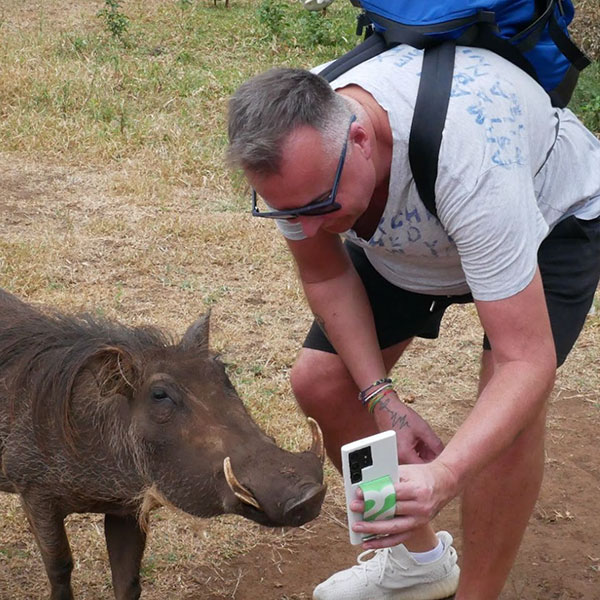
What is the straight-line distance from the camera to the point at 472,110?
226cm

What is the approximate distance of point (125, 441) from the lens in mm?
2881

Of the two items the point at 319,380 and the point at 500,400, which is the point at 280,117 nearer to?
the point at 500,400

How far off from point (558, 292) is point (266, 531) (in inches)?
56.4

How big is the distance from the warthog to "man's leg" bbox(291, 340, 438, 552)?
0.26m

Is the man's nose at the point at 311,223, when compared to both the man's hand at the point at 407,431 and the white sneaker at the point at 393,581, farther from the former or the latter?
the white sneaker at the point at 393,581

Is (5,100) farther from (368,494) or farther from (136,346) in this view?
(368,494)

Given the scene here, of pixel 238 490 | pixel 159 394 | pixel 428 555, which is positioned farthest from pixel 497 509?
pixel 159 394

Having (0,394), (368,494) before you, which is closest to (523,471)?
(368,494)

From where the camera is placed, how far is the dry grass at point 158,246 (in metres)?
3.56

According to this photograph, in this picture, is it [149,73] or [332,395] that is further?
[149,73]

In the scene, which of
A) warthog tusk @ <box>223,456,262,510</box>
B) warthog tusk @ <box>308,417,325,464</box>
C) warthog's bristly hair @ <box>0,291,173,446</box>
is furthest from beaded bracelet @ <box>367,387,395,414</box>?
warthog's bristly hair @ <box>0,291,173,446</box>

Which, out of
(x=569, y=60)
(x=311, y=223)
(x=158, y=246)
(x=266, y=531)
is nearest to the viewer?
(x=311, y=223)

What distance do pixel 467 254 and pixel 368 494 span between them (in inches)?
22.5

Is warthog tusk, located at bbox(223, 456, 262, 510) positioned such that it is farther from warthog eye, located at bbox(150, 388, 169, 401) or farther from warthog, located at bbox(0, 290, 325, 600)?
warthog eye, located at bbox(150, 388, 169, 401)
